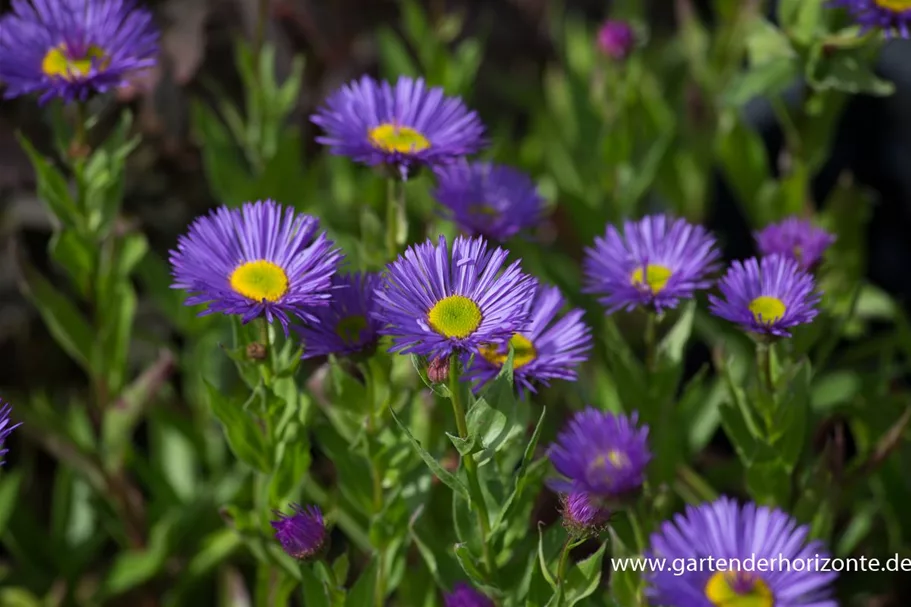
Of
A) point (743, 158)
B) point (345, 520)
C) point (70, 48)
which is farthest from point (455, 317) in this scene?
point (743, 158)

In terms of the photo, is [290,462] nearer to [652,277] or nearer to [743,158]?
[652,277]

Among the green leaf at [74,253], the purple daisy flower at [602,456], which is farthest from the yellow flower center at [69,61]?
the purple daisy flower at [602,456]

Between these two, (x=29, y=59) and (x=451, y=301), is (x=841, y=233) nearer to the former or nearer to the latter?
(x=451, y=301)

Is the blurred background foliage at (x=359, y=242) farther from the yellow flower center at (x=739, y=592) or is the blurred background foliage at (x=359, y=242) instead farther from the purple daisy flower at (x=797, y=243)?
the yellow flower center at (x=739, y=592)

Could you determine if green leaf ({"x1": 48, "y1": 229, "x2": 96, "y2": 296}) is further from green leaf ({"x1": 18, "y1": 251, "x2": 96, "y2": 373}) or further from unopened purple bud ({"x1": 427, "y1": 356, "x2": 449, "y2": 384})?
unopened purple bud ({"x1": 427, "y1": 356, "x2": 449, "y2": 384})

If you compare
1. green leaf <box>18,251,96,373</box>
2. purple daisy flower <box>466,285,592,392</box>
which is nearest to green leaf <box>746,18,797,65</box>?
purple daisy flower <box>466,285,592,392</box>

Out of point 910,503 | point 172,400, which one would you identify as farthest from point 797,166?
point 172,400

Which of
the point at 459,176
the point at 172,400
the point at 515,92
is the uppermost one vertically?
the point at 459,176
